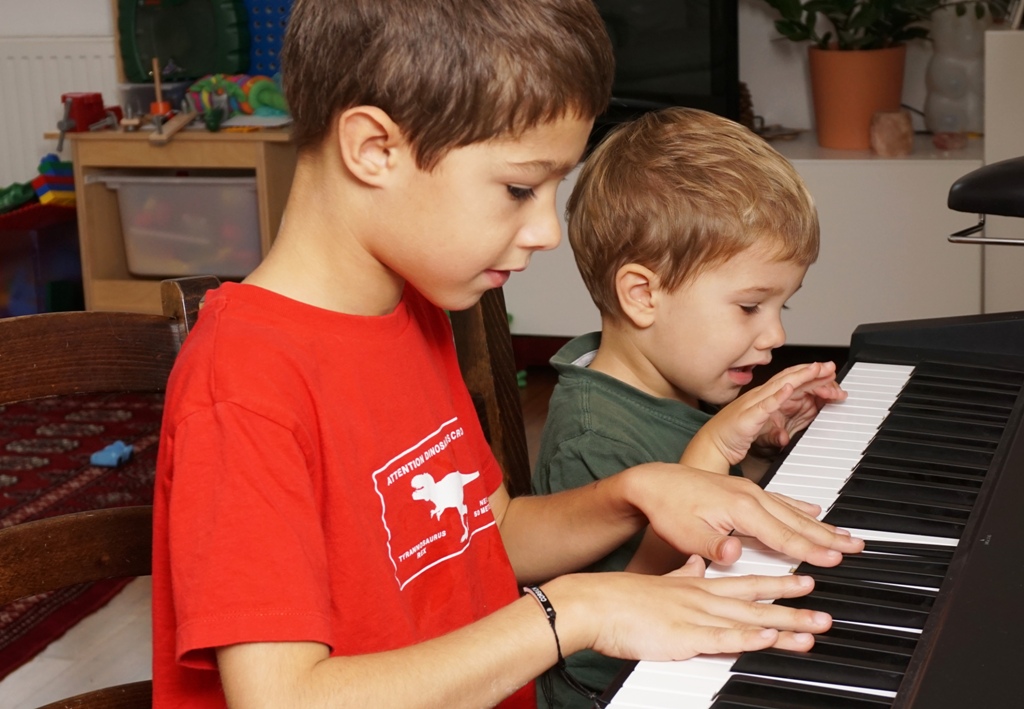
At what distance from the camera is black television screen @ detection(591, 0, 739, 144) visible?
3.35 m

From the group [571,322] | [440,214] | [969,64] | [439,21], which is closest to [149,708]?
[440,214]

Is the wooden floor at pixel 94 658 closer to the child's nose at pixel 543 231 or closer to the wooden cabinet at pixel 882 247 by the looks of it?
the child's nose at pixel 543 231

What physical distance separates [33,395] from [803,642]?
1.77ft

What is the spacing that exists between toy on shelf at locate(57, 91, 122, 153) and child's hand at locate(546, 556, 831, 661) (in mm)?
3225

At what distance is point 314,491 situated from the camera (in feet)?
2.70

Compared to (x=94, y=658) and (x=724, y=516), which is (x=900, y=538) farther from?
(x=94, y=658)

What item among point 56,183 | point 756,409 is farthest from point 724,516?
point 56,183

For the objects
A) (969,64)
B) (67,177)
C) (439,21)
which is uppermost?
(439,21)

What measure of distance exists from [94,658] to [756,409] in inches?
58.0

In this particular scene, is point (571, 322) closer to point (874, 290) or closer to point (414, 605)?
point (874, 290)

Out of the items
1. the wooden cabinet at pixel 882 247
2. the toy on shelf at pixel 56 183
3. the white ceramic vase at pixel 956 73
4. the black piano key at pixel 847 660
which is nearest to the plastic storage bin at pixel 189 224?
the toy on shelf at pixel 56 183

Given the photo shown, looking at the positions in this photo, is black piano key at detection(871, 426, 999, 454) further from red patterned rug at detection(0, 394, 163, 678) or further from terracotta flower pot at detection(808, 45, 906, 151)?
terracotta flower pot at detection(808, 45, 906, 151)

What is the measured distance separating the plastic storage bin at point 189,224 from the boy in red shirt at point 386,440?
A: 2.74m

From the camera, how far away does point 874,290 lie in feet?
10.7
